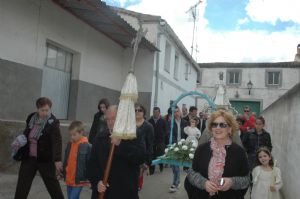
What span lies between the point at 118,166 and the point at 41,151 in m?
1.83

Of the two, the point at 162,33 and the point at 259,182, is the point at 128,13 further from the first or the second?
the point at 259,182

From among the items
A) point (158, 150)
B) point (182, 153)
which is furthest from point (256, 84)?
point (182, 153)

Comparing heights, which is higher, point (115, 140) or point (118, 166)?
point (115, 140)

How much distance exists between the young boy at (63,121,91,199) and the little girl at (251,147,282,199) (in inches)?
97.7

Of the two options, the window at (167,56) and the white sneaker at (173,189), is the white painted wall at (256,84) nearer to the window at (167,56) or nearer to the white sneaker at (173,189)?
the window at (167,56)

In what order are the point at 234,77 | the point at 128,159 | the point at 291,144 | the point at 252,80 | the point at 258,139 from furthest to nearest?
the point at 234,77 → the point at 252,80 → the point at 291,144 → the point at 258,139 → the point at 128,159

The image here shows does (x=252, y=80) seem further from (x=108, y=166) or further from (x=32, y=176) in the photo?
(x=108, y=166)

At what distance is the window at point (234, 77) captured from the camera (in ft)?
118

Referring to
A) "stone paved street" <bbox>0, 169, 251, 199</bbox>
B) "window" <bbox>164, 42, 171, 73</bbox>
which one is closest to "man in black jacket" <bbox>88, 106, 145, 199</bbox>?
"stone paved street" <bbox>0, 169, 251, 199</bbox>

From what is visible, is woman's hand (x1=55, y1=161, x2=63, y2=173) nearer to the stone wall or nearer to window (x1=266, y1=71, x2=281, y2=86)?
the stone wall

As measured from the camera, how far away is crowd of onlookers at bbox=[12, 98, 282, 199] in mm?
3500

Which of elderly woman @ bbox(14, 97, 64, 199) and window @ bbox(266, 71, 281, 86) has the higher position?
window @ bbox(266, 71, 281, 86)

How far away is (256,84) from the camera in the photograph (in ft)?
115

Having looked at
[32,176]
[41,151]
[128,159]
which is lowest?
[32,176]
